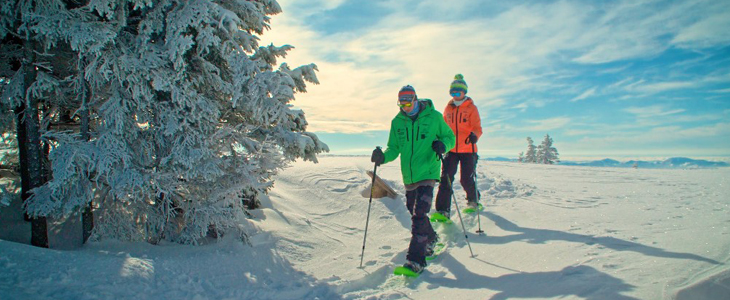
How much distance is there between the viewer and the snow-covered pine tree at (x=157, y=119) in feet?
15.0

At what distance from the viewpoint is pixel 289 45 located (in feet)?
23.0

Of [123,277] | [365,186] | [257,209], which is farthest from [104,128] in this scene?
[365,186]

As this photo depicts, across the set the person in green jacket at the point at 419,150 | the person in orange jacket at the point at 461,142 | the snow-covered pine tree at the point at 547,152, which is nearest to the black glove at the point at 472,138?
the person in orange jacket at the point at 461,142

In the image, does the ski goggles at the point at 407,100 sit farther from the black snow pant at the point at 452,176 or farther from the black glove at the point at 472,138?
the black snow pant at the point at 452,176

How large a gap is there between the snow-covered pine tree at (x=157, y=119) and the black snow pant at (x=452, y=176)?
324 centimetres

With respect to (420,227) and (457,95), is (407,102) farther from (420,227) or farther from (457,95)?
(457,95)

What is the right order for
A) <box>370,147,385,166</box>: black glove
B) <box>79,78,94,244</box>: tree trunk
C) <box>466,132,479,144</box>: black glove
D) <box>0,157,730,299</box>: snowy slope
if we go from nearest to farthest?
1. <box>0,157,730,299</box>: snowy slope
2. <box>79,78,94,244</box>: tree trunk
3. <box>370,147,385,166</box>: black glove
4. <box>466,132,479,144</box>: black glove

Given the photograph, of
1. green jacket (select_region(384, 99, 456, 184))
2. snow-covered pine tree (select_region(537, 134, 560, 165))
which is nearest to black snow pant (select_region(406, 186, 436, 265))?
green jacket (select_region(384, 99, 456, 184))

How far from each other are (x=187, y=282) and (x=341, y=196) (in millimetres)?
6176

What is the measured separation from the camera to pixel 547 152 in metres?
41.8

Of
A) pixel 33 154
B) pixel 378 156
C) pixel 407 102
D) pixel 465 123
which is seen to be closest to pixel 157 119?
pixel 33 154

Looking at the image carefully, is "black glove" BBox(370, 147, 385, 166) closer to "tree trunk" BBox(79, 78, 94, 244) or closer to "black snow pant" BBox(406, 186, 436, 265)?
"black snow pant" BBox(406, 186, 436, 265)

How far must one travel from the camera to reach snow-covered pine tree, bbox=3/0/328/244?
15.0 ft

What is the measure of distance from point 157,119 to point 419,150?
4.00 meters
